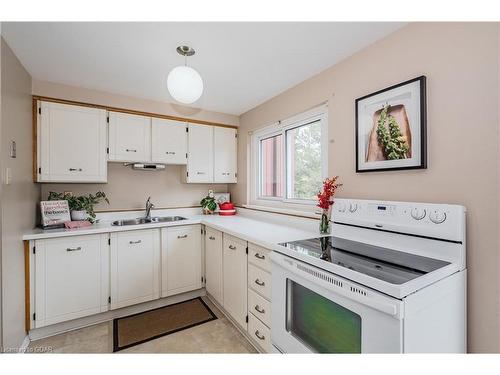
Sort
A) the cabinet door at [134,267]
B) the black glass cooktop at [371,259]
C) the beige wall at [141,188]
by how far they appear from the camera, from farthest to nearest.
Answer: the beige wall at [141,188] < the cabinet door at [134,267] < the black glass cooktop at [371,259]

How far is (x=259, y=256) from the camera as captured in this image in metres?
1.71

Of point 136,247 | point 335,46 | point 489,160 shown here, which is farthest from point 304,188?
point 136,247

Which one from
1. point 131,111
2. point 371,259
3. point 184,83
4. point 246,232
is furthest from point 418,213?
point 131,111

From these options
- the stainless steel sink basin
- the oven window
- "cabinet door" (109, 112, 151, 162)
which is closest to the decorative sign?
the stainless steel sink basin

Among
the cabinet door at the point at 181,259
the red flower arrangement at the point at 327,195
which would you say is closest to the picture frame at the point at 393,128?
the red flower arrangement at the point at 327,195

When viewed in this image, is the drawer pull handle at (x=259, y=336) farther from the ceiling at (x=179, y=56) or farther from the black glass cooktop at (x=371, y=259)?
the ceiling at (x=179, y=56)

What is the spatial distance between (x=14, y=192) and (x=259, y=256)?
6.02 ft

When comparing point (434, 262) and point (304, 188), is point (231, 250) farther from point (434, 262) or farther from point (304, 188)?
point (434, 262)

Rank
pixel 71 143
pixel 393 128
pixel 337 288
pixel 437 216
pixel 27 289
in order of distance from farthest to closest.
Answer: pixel 71 143 → pixel 27 289 → pixel 393 128 → pixel 437 216 → pixel 337 288

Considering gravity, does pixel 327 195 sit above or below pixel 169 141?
below

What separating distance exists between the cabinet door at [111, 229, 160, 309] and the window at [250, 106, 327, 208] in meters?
1.32

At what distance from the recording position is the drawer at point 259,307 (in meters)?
1.62

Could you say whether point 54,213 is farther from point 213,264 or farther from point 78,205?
point 213,264

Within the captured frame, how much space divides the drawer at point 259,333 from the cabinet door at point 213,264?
0.51 m
